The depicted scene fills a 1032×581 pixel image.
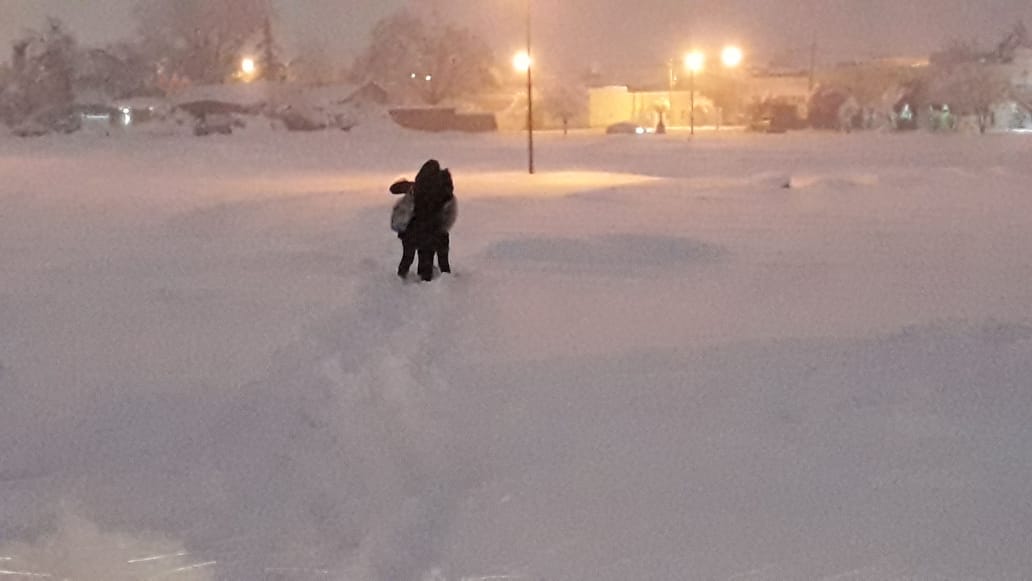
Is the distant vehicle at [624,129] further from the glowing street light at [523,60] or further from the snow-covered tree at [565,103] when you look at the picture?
the snow-covered tree at [565,103]

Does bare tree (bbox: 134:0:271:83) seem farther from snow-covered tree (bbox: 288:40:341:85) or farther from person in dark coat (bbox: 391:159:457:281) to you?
person in dark coat (bbox: 391:159:457:281)

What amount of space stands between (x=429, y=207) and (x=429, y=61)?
7244 centimetres

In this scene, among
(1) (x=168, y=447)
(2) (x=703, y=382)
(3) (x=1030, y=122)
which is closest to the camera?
(1) (x=168, y=447)

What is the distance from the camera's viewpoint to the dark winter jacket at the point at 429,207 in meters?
12.1

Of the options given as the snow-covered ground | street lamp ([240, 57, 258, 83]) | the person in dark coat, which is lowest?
the snow-covered ground

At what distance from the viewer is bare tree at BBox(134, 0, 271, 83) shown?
84.8 m

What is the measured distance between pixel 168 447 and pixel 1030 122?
70.9 meters

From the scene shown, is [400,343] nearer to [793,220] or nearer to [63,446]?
[63,446]

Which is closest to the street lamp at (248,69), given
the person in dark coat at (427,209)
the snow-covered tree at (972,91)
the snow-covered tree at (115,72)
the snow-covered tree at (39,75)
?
the snow-covered tree at (115,72)

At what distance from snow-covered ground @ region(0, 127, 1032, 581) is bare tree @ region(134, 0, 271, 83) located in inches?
2807

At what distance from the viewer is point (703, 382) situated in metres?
7.95

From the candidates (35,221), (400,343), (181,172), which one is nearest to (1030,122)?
(181,172)

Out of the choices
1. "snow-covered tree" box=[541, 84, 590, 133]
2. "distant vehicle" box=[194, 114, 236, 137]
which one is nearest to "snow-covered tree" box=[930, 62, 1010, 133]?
"snow-covered tree" box=[541, 84, 590, 133]

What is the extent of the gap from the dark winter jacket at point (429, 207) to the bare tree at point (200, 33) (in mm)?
77386
